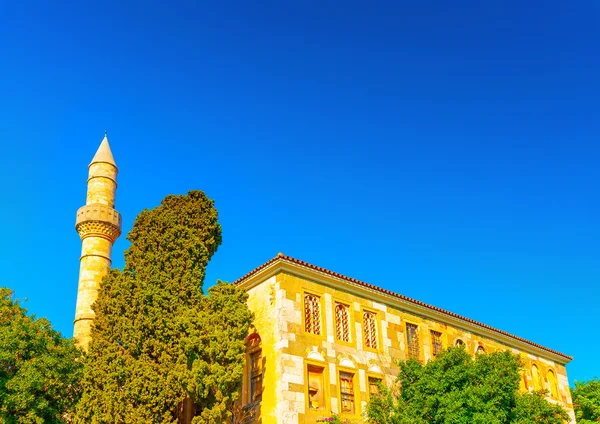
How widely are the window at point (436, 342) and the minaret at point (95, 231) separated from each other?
15947 millimetres

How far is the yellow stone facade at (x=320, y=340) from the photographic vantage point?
774 inches

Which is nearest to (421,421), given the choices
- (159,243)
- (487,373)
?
(487,373)

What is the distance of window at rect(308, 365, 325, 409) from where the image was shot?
19.9 metres

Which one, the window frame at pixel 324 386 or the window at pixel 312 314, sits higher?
the window at pixel 312 314

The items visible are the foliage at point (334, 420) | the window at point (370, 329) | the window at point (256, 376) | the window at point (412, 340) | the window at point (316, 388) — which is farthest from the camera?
the window at point (412, 340)

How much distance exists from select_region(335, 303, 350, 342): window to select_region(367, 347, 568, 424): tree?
2.15 meters

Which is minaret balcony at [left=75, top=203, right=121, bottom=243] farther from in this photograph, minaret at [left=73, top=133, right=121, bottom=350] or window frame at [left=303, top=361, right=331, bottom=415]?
window frame at [left=303, top=361, right=331, bottom=415]

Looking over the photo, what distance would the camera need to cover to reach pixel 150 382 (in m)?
18.0

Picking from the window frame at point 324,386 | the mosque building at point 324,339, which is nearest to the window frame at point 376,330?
the mosque building at point 324,339

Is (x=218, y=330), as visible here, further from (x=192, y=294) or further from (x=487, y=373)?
(x=487, y=373)

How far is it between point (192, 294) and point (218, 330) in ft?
5.44

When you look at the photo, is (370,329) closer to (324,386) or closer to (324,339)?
(324,339)

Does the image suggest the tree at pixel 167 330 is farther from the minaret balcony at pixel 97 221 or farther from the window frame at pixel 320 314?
the minaret balcony at pixel 97 221

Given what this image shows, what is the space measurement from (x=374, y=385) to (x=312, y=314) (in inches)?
132
